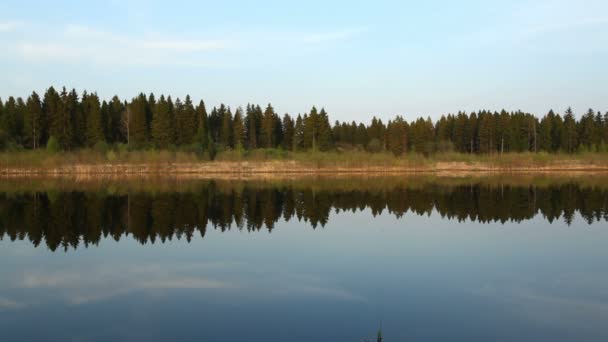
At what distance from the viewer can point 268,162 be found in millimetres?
63844

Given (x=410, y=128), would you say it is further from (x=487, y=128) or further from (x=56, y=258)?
(x=56, y=258)

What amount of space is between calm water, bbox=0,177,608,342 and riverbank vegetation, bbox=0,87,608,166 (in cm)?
4095

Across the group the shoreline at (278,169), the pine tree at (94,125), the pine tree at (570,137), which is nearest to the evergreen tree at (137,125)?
the pine tree at (94,125)

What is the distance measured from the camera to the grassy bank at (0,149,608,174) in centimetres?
5775

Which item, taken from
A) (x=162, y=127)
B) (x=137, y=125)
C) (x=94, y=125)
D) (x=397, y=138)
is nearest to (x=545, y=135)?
(x=397, y=138)

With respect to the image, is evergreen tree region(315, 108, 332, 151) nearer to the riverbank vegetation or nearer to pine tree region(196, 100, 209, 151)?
the riverbank vegetation

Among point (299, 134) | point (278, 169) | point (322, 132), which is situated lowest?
point (278, 169)

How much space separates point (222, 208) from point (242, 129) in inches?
2234

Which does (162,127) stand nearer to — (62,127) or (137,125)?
(137,125)

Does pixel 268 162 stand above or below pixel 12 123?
below

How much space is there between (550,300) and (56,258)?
12.3 m

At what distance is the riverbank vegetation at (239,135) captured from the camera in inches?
2554

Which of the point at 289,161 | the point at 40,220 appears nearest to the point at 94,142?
the point at 289,161

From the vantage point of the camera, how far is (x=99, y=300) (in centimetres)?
1019
